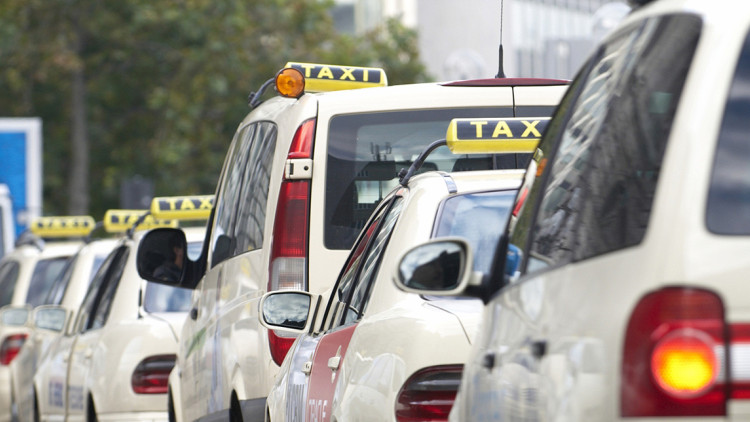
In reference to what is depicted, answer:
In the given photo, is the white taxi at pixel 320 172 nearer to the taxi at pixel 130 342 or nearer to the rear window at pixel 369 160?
the rear window at pixel 369 160

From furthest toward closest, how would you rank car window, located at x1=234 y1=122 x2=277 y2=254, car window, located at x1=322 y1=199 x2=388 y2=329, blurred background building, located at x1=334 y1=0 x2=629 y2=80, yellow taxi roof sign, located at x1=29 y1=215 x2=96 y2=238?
blurred background building, located at x1=334 y1=0 x2=629 y2=80 → yellow taxi roof sign, located at x1=29 y1=215 x2=96 y2=238 → car window, located at x1=234 y1=122 x2=277 y2=254 → car window, located at x1=322 y1=199 x2=388 y2=329

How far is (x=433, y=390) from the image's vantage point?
397cm

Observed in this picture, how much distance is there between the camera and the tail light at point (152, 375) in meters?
8.80

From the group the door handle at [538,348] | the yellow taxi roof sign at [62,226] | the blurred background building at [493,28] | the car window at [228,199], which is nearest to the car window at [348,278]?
the car window at [228,199]

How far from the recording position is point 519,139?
217 inches

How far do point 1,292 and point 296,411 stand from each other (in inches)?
421

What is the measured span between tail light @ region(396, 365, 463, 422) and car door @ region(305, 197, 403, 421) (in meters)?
0.73

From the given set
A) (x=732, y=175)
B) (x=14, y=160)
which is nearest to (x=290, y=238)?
(x=732, y=175)

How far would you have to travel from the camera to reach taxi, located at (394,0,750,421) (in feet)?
7.48

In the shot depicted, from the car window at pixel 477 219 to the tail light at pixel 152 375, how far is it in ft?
14.9

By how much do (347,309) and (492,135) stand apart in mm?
803

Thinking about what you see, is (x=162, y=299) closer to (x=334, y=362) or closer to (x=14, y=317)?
(x=14, y=317)

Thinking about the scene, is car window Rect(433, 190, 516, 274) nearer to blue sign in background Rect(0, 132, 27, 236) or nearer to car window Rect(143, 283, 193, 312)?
car window Rect(143, 283, 193, 312)

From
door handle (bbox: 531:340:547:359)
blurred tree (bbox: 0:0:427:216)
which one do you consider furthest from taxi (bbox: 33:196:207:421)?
blurred tree (bbox: 0:0:427:216)
